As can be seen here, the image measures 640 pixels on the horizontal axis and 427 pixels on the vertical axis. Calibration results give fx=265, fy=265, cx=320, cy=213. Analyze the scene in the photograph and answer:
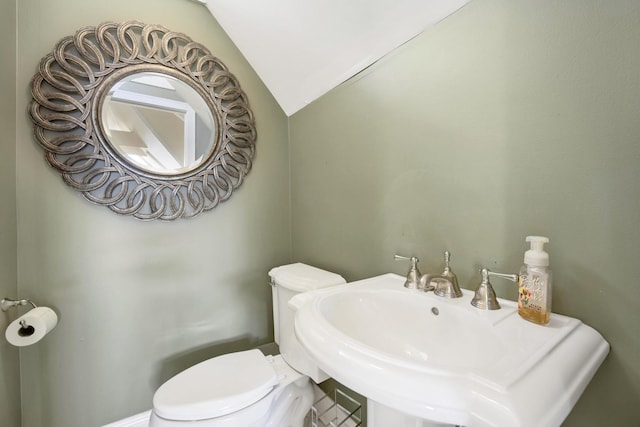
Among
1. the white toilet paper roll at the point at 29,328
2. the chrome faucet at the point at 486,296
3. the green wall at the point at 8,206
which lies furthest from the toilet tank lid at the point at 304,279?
the green wall at the point at 8,206

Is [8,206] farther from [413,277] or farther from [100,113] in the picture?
[413,277]

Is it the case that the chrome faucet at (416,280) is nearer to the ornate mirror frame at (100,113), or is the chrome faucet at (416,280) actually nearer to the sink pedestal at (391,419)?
the sink pedestal at (391,419)

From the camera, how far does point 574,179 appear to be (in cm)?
64

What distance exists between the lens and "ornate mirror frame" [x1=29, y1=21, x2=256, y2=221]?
3.55 ft

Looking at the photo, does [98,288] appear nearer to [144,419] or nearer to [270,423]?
[144,419]

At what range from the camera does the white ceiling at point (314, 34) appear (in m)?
0.96

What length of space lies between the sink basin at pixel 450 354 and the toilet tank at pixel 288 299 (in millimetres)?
356

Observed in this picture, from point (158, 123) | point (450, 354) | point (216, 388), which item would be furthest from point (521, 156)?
point (158, 123)

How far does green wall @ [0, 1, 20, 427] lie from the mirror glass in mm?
276

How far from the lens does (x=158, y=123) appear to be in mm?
1293

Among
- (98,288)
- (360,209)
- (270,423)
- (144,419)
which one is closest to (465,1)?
(360,209)

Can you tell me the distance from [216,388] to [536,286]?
43.0 inches

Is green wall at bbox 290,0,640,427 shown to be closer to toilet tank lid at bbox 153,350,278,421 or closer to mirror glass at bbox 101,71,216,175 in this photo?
toilet tank lid at bbox 153,350,278,421

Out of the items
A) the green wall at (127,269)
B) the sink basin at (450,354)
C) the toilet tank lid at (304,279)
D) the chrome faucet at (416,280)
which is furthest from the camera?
the toilet tank lid at (304,279)
